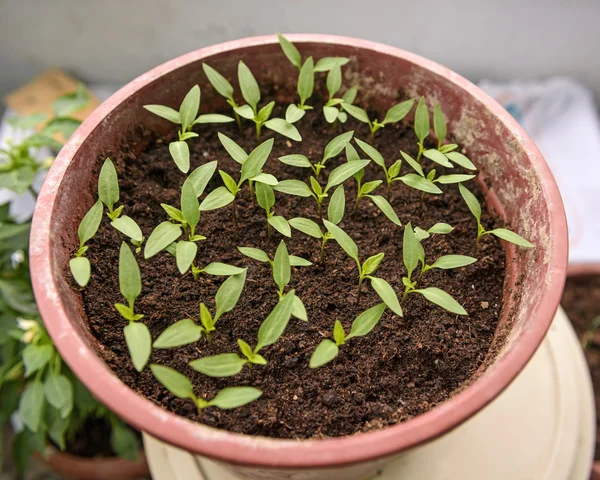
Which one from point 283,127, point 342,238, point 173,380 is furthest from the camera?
point 283,127

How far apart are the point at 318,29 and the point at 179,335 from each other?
56.2 inches

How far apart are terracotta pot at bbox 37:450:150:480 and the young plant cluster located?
803 millimetres

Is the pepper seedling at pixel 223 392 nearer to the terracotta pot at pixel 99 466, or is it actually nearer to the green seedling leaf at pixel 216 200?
the green seedling leaf at pixel 216 200

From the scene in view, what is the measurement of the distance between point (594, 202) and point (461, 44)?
67 cm

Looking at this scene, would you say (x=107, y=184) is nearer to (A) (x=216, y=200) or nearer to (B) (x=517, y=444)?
(A) (x=216, y=200)

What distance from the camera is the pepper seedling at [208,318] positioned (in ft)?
2.26

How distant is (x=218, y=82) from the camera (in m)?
0.97

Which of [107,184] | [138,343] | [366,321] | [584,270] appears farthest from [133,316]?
[584,270]

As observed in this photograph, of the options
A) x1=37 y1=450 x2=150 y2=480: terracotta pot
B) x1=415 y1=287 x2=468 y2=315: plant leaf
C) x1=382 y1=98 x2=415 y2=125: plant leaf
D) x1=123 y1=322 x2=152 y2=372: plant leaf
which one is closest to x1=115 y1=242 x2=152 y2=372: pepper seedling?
x1=123 y1=322 x2=152 y2=372: plant leaf

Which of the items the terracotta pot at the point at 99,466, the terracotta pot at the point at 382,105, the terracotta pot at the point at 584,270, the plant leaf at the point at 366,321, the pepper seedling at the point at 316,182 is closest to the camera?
the terracotta pot at the point at 382,105

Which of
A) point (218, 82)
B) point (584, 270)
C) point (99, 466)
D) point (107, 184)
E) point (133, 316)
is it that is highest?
point (218, 82)

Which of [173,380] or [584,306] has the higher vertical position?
[173,380]

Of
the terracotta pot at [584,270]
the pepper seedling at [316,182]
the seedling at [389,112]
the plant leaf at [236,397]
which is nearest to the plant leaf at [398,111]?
the seedling at [389,112]

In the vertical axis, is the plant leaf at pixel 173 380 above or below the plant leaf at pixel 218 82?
below
